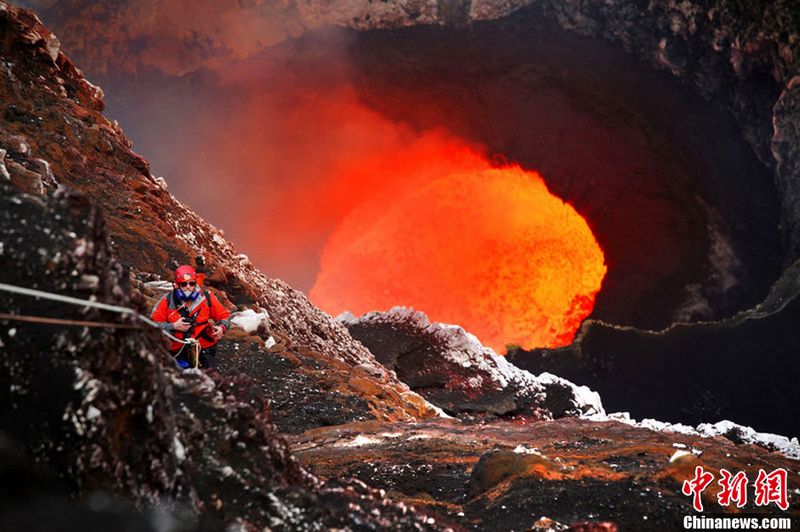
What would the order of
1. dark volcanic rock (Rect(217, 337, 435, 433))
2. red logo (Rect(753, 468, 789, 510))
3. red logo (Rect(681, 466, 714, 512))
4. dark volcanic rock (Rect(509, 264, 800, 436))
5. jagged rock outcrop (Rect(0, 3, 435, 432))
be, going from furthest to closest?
dark volcanic rock (Rect(509, 264, 800, 436))
jagged rock outcrop (Rect(0, 3, 435, 432))
dark volcanic rock (Rect(217, 337, 435, 433))
red logo (Rect(753, 468, 789, 510))
red logo (Rect(681, 466, 714, 512))

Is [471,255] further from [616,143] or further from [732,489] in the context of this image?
[732,489]

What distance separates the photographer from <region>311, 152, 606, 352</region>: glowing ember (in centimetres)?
2425

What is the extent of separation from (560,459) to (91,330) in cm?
596

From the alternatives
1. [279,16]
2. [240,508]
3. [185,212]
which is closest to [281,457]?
[240,508]

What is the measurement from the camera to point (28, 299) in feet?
8.82

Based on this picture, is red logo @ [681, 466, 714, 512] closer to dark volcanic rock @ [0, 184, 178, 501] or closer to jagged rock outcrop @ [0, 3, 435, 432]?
dark volcanic rock @ [0, 184, 178, 501]

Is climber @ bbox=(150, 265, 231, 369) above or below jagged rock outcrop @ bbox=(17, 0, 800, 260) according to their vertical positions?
below

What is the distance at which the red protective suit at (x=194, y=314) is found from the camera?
6090 mm

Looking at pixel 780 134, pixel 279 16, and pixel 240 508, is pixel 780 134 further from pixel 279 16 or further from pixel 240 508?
pixel 240 508

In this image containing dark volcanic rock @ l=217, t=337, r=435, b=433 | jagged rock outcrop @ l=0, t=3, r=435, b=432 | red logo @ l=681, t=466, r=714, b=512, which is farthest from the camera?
jagged rock outcrop @ l=0, t=3, r=435, b=432

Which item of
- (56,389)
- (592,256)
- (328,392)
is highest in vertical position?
(592,256)

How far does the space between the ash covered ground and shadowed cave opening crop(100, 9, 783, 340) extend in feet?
4.94

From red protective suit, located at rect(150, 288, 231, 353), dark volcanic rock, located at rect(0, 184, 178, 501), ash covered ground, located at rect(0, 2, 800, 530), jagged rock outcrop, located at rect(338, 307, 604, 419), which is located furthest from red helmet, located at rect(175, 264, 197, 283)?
jagged rock outcrop, located at rect(338, 307, 604, 419)

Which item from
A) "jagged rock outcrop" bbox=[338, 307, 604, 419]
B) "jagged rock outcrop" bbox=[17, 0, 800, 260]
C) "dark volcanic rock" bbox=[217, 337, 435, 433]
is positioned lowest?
"dark volcanic rock" bbox=[217, 337, 435, 433]
